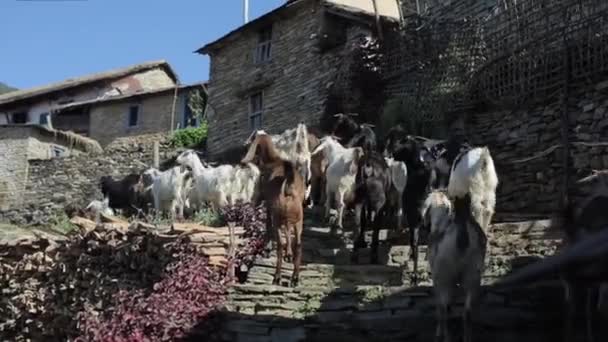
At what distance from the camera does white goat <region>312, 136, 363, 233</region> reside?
14.4m

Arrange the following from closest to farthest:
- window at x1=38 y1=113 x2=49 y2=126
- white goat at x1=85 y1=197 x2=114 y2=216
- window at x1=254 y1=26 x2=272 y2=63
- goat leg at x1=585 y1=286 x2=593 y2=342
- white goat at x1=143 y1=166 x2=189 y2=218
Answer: goat leg at x1=585 y1=286 x2=593 y2=342 → white goat at x1=143 y1=166 x2=189 y2=218 → white goat at x1=85 y1=197 x2=114 y2=216 → window at x1=254 y1=26 x2=272 y2=63 → window at x1=38 y1=113 x2=49 y2=126

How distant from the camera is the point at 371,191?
525 inches

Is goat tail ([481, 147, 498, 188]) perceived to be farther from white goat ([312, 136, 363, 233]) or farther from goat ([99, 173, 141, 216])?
goat ([99, 173, 141, 216])

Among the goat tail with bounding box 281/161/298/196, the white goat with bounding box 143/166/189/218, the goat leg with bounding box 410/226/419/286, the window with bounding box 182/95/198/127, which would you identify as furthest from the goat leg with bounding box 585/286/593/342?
the window with bounding box 182/95/198/127

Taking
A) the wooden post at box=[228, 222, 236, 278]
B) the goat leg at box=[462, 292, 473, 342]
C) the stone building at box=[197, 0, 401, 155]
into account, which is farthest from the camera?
the stone building at box=[197, 0, 401, 155]

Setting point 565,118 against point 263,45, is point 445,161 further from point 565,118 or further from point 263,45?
point 263,45

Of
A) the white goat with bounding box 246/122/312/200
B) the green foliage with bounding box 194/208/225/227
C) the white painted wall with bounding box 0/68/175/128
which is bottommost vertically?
the green foliage with bounding box 194/208/225/227

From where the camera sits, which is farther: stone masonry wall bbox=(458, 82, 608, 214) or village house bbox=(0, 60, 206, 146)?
village house bbox=(0, 60, 206, 146)

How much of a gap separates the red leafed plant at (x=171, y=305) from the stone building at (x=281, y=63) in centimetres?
1131

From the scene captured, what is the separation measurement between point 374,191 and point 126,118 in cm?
2566

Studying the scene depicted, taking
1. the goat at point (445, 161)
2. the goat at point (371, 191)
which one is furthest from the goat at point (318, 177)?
the goat at point (445, 161)

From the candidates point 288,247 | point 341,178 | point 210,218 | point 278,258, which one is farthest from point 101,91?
point 278,258

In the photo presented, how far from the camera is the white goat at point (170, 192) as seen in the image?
62.1 ft

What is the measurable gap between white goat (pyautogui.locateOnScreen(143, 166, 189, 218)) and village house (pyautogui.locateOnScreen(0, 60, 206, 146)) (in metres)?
17.0
